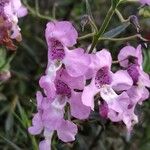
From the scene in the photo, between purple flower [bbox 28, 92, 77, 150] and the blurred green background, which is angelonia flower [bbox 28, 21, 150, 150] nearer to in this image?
purple flower [bbox 28, 92, 77, 150]

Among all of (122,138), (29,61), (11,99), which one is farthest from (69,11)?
(122,138)

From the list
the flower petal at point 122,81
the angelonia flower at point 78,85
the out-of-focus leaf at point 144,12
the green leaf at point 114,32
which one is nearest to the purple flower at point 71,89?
the angelonia flower at point 78,85

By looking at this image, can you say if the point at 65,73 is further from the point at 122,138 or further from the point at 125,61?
the point at 122,138

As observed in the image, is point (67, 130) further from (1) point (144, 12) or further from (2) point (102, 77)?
(1) point (144, 12)

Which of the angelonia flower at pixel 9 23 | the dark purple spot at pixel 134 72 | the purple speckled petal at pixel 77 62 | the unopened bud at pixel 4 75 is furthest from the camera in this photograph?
the unopened bud at pixel 4 75

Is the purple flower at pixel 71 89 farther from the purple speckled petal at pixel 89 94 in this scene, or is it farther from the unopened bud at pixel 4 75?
the unopened bud at pixel 4 75

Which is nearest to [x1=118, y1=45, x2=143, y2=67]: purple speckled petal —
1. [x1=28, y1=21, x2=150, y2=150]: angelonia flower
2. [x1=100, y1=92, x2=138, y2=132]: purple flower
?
[x1=28, y1=21, x2=150, y2=150]: angelonia flower

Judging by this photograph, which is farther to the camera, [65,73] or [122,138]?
[122,138]

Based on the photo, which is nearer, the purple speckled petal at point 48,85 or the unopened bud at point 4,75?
the purple speckled petal at point 48,85
